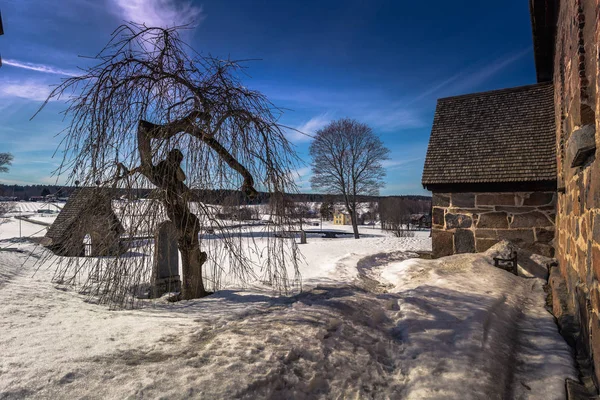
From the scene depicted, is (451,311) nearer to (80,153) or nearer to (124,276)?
(124,276)

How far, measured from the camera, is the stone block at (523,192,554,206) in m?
7.12

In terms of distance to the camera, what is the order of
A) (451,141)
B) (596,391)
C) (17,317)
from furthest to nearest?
(451,141)
(17,317)
(596,391)

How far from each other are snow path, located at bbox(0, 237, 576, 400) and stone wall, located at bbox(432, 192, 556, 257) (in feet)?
9.44

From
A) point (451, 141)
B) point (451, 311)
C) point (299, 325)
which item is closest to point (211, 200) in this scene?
point (299, 325)

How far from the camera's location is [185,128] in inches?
140

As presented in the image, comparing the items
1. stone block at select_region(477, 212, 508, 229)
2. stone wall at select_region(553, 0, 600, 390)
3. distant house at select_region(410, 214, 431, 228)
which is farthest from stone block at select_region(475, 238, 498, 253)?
distant house at select_region(410, 214, 431, 228)

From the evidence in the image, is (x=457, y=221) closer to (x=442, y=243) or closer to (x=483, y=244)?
(x=442, y=243)

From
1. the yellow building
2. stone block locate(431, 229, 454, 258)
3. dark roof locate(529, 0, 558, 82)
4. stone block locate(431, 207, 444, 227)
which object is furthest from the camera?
the yellow building

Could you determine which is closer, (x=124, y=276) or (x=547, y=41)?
(x=124, y=276)

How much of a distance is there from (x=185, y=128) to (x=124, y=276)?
5.46ft

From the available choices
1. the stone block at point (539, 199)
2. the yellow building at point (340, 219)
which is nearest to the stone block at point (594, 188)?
the stone block at point (539, 199)

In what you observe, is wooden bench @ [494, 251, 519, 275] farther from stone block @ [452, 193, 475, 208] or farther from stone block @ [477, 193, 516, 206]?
stone block @ [452, 193, 475, 208]

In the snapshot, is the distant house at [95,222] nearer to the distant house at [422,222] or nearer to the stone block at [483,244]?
the stone block at [483,244]

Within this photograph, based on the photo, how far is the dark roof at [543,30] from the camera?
6.11 metres
